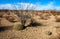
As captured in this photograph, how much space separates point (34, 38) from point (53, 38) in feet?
4.81

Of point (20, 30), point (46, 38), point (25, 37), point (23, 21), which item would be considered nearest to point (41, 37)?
point (46, 38)

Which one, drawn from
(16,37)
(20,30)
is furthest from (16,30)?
(16,37)

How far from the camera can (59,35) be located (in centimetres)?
1104

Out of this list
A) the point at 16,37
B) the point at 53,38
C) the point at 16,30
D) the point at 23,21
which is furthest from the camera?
the point at 23,21

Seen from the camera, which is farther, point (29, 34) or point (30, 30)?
point (30, 30)

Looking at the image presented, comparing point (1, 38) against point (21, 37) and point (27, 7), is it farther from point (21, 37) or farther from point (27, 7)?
point (27, 7)

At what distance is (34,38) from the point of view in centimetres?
1134

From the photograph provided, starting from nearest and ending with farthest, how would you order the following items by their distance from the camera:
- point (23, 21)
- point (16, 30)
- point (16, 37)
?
point (16, 37) → point (16, 30) → point (23, 21)

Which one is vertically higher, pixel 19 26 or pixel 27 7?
pixel 27 7

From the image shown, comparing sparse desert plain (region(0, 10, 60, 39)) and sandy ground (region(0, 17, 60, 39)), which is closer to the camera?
sandy ground (region(0, 17, 60, 39))

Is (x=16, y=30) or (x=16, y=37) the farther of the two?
(x=16, y=30)

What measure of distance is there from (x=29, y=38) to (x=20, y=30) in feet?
9.17

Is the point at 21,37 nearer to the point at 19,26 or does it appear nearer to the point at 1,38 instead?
the point at 1,38

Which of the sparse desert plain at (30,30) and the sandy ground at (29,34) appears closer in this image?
the sandy ground at (29,34)
